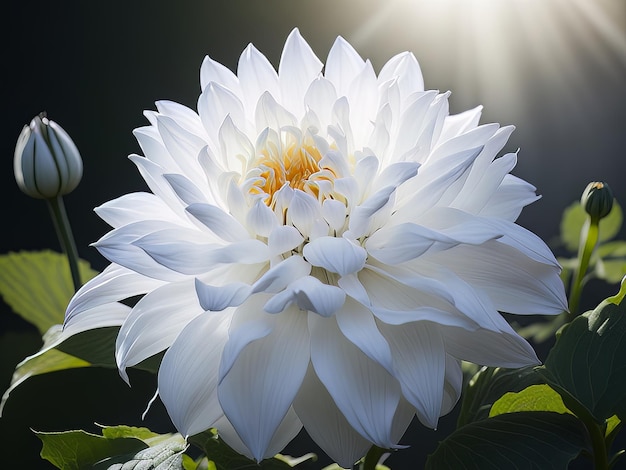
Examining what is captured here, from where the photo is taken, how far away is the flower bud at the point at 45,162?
12.6 inches

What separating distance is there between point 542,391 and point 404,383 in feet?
0.25

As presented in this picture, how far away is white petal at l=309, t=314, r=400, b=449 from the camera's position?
18cm

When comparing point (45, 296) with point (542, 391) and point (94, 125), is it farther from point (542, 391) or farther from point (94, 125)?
point (94, 125)

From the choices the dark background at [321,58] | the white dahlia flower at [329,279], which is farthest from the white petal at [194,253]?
the dark background at [321,58]

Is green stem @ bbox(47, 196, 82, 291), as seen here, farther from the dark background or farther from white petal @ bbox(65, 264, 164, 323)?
the dark background

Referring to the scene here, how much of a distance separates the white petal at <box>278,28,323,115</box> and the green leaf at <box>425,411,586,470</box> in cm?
14

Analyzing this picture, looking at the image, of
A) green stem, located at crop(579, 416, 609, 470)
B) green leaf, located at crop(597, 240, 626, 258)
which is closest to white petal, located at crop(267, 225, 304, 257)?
green stem, located at crop(579, 416, 609, 470)

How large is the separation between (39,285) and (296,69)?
0.20m

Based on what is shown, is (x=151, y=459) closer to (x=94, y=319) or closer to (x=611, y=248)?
(x=94, y=319)

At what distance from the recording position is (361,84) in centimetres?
27

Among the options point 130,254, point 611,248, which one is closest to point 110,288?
point 130,254

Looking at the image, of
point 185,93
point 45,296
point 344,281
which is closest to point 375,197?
point 344,281

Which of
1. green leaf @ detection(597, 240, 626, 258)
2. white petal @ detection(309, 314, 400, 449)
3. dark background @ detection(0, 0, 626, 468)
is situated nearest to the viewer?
white petal @ detection(309, 314, 400, 449)

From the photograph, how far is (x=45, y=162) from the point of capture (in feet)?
1.05
